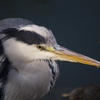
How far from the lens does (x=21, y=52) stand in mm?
1057

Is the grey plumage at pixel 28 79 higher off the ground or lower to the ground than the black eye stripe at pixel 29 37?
lower

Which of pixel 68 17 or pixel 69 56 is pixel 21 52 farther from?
pixel 68 17

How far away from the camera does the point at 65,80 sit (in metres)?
2.11

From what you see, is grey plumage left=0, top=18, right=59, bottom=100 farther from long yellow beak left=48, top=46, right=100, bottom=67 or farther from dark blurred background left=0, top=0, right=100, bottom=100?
dark blurred background left=0, top=0, right=100, bottom=100

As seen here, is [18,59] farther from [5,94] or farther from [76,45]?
[76,45]

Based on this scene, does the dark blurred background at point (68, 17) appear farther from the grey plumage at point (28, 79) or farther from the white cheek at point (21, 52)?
the white cheek at point (21, 52)

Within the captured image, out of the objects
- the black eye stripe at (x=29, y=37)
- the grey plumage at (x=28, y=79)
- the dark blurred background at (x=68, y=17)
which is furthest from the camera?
the dark blurred background at (x=68, y=17)

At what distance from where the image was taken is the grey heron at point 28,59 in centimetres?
103

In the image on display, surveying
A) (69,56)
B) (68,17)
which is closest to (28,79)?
(69,56)

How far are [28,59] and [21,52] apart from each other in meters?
0.05

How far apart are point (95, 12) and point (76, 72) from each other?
606 millimetres

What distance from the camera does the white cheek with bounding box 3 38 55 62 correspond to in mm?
1038

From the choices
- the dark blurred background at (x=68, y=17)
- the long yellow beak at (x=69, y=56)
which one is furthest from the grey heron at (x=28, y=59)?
the dark blurred background at (x=68, y=17)

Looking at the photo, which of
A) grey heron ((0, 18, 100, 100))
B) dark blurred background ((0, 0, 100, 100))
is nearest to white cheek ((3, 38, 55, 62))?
grey heron ((0, 18, 100, 100))
